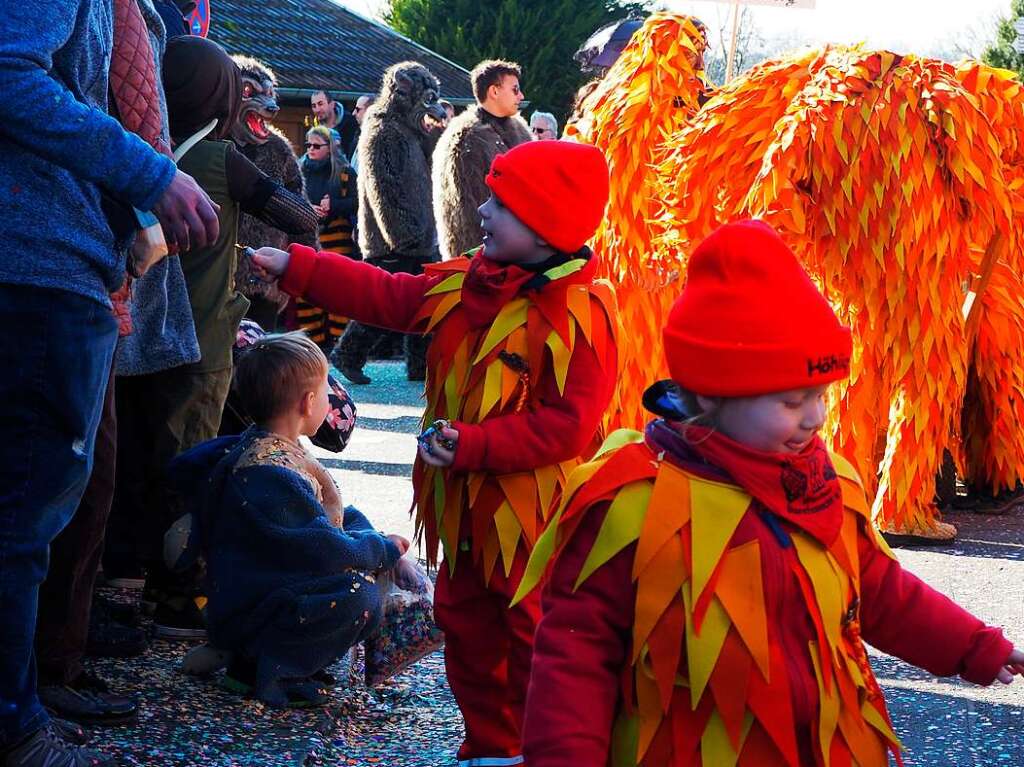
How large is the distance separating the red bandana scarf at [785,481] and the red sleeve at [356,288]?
4.77 ft

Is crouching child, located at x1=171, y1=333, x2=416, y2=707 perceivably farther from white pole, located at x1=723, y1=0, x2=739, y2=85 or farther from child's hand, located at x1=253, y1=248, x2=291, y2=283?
white pole, located at x1=723, y1=0, x2=739, y2=85

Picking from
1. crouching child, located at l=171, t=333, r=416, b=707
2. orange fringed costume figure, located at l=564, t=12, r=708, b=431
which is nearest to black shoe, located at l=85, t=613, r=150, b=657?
crouching child, located at l=171, t=333, r=416, b=707

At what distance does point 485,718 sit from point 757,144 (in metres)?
3.01

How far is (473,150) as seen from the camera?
8898 mm

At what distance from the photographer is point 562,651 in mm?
1964

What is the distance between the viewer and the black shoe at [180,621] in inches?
158

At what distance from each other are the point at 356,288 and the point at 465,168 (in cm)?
561

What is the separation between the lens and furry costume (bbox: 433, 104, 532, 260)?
8.90 m

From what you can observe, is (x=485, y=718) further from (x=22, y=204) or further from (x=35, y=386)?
(x=22, y=204)

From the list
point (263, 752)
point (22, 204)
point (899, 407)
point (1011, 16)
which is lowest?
point (263, 752)

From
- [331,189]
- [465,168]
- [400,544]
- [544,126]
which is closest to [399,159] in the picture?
[465,168]

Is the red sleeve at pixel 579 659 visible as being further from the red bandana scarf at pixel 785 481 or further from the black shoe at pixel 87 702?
the black shoe at pixel 87 702

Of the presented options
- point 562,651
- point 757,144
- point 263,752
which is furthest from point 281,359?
point 757,144

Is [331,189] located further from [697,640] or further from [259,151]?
[697,640]
